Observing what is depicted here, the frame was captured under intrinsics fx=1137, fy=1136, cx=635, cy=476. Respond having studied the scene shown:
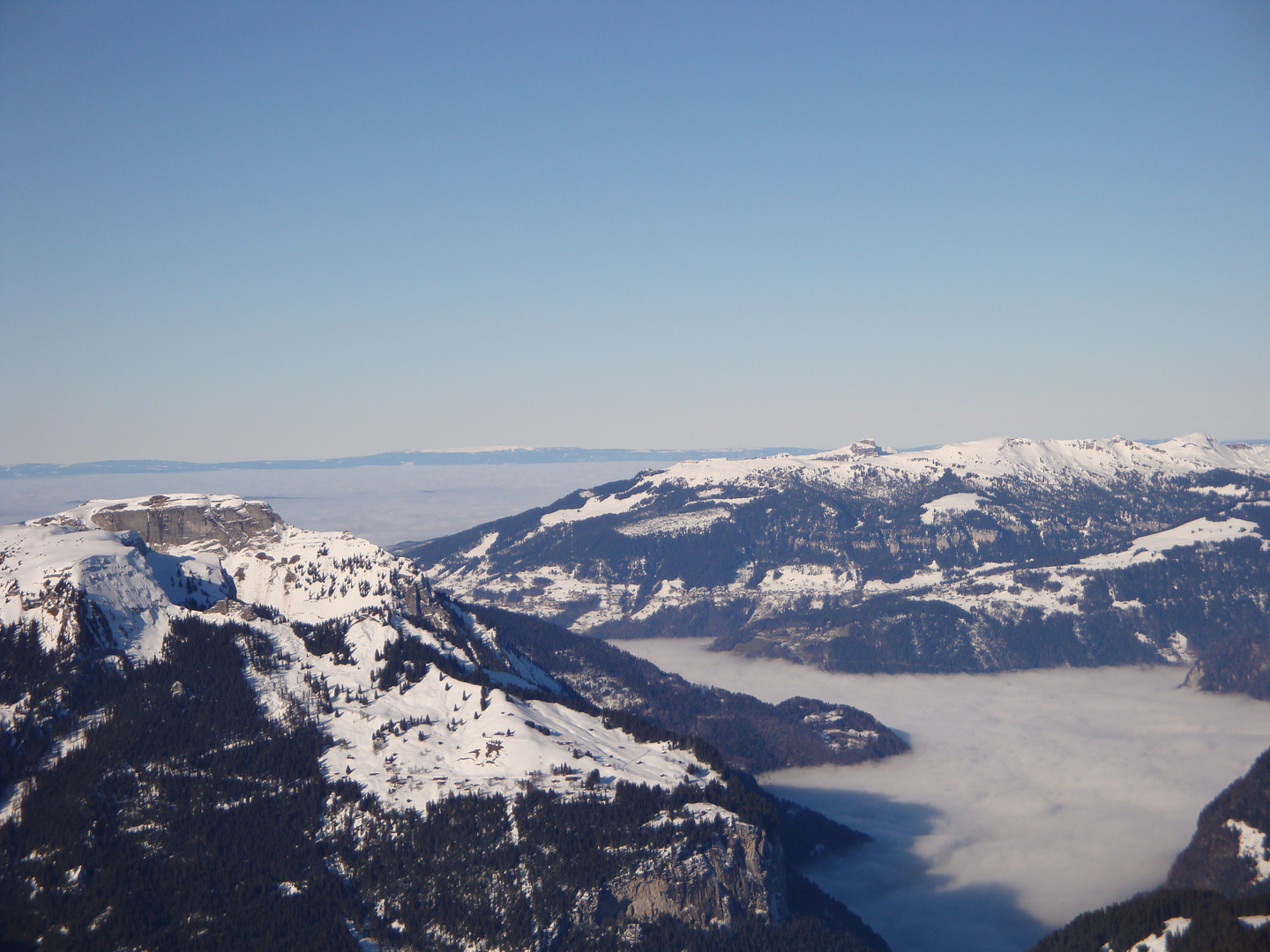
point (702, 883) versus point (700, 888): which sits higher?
point (702, 883)

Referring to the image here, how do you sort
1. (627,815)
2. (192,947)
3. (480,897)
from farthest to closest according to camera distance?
(627,815)
(480,897)
(192,947)

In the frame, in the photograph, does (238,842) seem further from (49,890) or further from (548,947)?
(548,947)

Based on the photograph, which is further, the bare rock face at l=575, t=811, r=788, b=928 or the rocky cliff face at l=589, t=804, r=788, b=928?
the rocky cliff face at l=589, t=804, r=788, b=928

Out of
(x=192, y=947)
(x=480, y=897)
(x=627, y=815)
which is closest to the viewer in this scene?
(x=192, y=947)

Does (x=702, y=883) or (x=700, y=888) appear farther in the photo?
(x=702, y=883)

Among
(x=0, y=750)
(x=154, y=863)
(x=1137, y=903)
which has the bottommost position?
(x=1137, y=903)

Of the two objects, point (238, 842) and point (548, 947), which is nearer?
point (548, 947)

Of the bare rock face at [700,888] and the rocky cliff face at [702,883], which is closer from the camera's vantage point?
the bare rock face at [700,888]

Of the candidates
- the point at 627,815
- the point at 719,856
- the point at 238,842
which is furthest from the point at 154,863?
the point at 719,856
